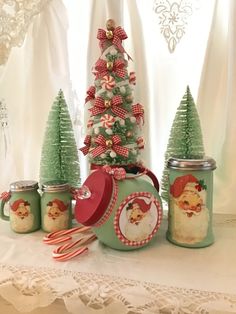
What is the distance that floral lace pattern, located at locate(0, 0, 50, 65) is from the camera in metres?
0.88

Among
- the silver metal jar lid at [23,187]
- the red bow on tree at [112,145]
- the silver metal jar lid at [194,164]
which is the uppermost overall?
the red bow on tree at [112,145]

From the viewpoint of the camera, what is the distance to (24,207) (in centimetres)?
77

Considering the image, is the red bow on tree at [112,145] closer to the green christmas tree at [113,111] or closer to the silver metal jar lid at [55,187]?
the green christmas tree at [113,111]

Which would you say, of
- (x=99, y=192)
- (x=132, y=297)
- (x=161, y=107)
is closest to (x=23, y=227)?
(x=99, y=192)

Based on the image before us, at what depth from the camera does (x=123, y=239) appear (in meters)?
0.66

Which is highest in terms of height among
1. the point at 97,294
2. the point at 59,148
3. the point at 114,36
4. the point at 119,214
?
the point at 114,36

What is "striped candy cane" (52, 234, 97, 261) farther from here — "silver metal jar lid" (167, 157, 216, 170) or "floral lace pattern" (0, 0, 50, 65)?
"floral lace pattern" (0, 0, 50, 65)

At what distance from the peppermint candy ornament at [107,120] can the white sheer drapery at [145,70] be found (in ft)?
0.61

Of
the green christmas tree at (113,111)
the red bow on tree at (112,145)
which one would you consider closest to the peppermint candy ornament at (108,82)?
the green christmas tree at (113,111)

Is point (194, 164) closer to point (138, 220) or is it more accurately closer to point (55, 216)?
point (138, 220)

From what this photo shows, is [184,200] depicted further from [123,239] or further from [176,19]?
[176,19]

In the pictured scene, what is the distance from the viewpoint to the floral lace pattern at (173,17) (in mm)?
814

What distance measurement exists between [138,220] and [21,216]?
29 cm

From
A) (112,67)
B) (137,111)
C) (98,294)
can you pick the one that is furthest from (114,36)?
(98,294)
